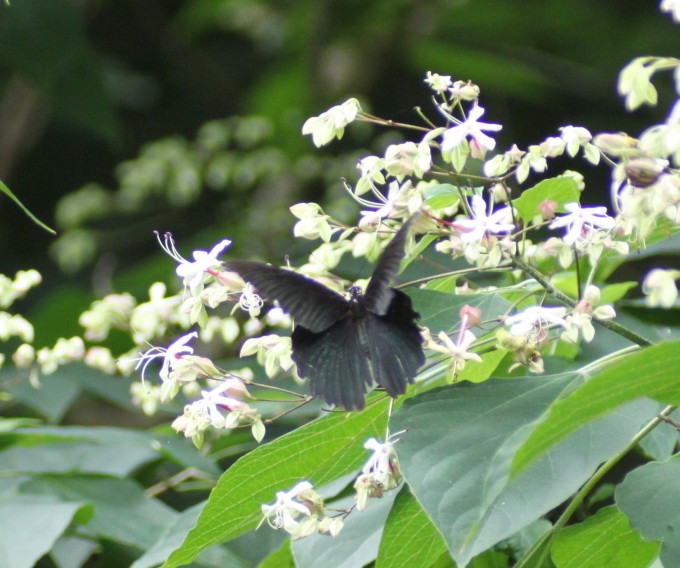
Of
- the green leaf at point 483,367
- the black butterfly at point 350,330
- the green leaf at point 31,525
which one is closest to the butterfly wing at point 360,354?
the black butterfly at point 350,330

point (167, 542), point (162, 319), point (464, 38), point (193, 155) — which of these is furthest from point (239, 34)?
point (167, 542)

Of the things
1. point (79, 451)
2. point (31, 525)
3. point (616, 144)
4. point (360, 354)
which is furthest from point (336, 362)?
point (79, 451)

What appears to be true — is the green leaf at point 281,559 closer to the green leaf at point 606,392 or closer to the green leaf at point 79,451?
the green leaf at point 79,451

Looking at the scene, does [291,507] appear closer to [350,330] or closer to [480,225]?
[350,330]

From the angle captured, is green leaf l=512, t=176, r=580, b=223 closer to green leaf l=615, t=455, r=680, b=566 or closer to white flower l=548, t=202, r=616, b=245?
white flower l=548, t=202, r=616, b=245

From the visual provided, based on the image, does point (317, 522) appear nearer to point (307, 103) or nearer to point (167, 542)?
point (167, 542)

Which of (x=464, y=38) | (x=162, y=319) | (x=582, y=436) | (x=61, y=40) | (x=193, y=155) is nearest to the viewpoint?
(x=582, y=436)

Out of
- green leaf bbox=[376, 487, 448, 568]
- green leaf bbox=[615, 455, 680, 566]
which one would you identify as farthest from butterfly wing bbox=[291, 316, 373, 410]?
green leaf bbox=[615, 455, 680, 566]
